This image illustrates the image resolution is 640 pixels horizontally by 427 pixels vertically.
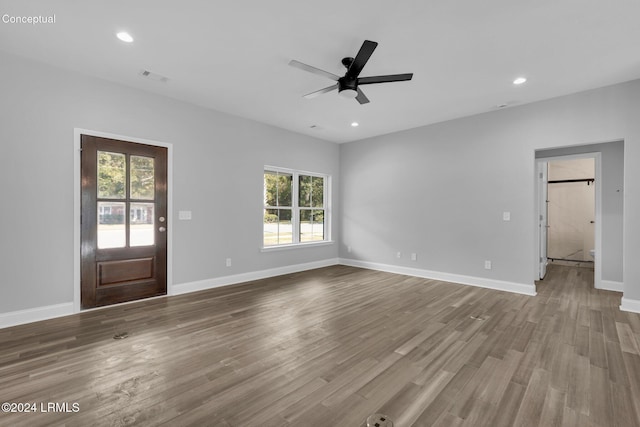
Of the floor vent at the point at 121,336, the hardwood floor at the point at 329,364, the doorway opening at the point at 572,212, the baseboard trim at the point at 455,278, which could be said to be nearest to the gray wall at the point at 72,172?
the hardwood floor at the point at 329,364

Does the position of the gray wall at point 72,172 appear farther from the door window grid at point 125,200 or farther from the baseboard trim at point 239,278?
the door window grid at point 125,200

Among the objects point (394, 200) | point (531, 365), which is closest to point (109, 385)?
point (531, 365)

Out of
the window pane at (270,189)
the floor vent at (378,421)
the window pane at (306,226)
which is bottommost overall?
the floor vent at (378,421)

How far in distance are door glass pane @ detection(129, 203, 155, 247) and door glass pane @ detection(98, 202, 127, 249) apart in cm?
10

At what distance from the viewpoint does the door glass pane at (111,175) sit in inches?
144

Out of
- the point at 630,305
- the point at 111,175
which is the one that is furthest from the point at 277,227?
the point at 630,305

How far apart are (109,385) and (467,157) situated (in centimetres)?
550

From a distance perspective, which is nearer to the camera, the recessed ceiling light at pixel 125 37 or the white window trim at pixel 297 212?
the recessed ceiling light at pixel 125 37

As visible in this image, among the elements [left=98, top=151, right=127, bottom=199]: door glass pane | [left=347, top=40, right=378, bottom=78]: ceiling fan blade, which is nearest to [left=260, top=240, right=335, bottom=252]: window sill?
[left=98, top=151, right=127, bottom=199]: door glass pane

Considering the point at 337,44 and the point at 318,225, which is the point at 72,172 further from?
the point at 318,225

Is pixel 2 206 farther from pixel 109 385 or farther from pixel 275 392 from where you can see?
pixel 275 392

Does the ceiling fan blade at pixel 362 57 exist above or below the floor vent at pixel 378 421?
above

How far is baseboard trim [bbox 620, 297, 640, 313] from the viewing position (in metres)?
3.56

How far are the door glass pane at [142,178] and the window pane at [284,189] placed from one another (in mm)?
2338
